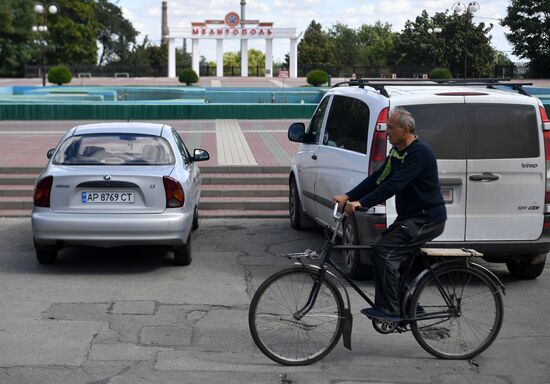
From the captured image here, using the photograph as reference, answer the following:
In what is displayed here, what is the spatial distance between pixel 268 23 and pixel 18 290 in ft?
259

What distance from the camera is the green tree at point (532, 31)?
6988cm

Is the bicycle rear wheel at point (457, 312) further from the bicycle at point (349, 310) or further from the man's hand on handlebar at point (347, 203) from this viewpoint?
the man's hand on handlebar at point (347, 203)

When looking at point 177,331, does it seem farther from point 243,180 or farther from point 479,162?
point 243,180

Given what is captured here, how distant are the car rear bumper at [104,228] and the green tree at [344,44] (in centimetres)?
11140

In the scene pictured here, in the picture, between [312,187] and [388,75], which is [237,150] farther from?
[388,75]

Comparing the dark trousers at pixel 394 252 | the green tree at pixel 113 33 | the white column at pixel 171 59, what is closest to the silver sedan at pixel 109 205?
the dark trousers at pixel 394 252

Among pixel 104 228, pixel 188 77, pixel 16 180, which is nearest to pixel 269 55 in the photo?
pixel 188 77

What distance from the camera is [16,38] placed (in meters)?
80.2

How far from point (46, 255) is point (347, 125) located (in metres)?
3.32

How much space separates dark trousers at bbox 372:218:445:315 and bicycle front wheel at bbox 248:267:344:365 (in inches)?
12.0

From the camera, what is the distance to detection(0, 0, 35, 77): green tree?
7750 centimetres

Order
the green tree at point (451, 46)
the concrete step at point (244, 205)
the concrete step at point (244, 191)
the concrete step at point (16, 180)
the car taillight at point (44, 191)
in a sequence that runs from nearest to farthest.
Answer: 1. the car taillight at point (44, 191)
2. the concrete step at point (244, 205)
3. the concrete step at point (244, 191)
4. the concrete step at point (16, 180)
5. the green tree at point (451, 46)

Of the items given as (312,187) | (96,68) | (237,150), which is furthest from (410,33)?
(312,187)

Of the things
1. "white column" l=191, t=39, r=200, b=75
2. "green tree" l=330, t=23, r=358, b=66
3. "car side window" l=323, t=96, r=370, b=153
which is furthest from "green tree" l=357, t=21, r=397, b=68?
"car side window" l=323, t=96, r=370, b=153
